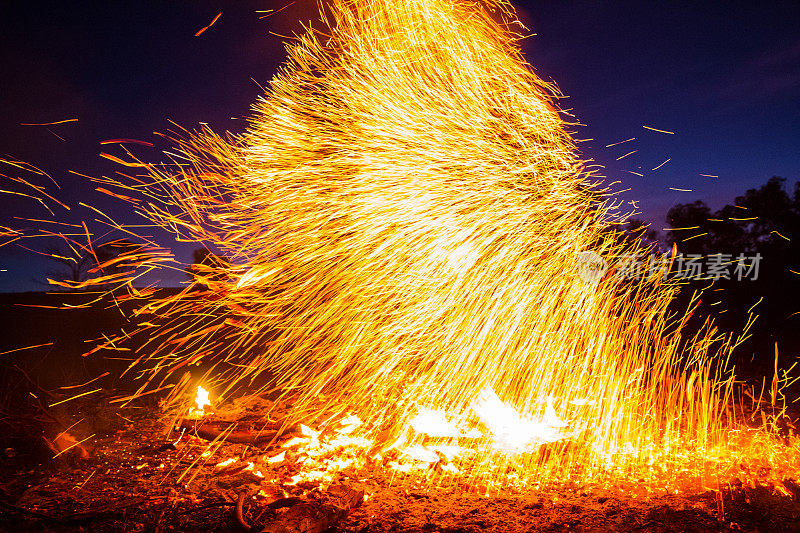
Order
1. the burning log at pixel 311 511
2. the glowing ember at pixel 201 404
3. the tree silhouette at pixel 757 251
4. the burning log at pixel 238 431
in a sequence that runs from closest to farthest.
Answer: the burning log at pixel 311 511
the burning log at pixel 238 431
the glowing ember at pixel 201 404
the tree silhouette at pixel 757 251

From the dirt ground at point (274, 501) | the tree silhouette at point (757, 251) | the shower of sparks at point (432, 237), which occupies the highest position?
the tree silhouette at point (757, 251)

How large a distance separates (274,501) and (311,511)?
38cm

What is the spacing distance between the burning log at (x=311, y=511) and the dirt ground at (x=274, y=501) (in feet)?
0.03

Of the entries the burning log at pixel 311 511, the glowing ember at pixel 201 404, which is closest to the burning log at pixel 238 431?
the glowing ember at pixel 201 404

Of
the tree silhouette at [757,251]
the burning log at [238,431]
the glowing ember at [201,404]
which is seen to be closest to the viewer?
the burning log at [238,431]

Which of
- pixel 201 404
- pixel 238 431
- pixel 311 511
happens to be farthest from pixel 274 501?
pixel 201 404

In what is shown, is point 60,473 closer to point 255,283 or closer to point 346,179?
point 255,283

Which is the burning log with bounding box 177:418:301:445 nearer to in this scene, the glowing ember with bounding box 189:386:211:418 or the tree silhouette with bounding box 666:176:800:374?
the glowing ember with bounding box 189:386:211:418

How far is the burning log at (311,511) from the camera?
3119 mm

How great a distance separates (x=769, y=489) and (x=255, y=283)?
215 inches

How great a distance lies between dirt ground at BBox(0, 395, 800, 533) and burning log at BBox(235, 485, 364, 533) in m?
0.01

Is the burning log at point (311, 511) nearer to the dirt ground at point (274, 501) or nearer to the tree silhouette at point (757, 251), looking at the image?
the dirt ground at point (274, 501)

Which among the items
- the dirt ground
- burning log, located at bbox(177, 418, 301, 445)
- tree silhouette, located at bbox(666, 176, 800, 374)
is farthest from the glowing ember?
tree silhouette, located at bbox(666, 176, 800, 374)

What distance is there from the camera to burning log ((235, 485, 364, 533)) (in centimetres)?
312
